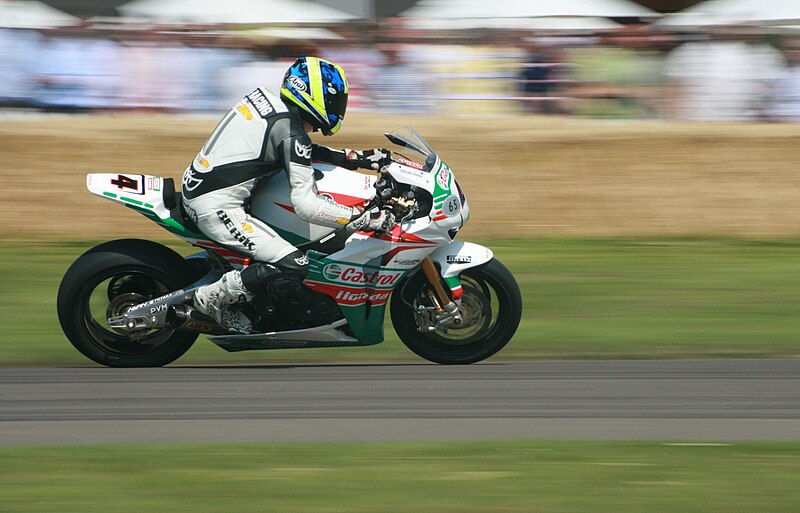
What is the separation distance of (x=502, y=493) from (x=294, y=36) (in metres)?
11.0

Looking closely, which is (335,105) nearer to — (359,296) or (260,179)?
(260,179)

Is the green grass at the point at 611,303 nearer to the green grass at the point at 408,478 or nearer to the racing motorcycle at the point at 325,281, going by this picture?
the racing motorcycle at the point at 325,281

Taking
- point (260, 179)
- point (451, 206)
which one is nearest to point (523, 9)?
point (451, 206)

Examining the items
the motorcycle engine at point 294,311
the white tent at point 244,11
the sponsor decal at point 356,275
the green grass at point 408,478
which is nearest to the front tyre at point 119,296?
the motorcycle engine at point 294,311

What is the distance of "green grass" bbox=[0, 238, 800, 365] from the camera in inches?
320

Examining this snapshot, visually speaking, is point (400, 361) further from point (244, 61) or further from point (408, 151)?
point (244, 61)

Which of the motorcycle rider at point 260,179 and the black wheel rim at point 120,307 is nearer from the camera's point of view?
the motorcycle rider at point 260,179

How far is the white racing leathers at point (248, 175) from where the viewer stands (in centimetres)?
716

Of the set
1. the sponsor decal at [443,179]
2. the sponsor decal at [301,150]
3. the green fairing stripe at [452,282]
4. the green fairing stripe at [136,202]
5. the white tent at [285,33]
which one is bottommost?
the green fairing stripe at [452,282]

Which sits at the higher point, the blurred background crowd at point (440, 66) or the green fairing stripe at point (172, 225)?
the green fairing stripe at point (172, 225)

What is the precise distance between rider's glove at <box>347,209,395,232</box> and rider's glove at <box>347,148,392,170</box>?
1.20 ft

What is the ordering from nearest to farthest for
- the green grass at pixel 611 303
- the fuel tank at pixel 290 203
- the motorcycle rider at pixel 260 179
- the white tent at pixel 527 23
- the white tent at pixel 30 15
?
the motorcycle rider at pixel 260 179 → the fuel tank at pixel 290 203 → the green grass at pixel 611 303 → the white tent at pixel 30 15 → the white tent at pixel 527 23

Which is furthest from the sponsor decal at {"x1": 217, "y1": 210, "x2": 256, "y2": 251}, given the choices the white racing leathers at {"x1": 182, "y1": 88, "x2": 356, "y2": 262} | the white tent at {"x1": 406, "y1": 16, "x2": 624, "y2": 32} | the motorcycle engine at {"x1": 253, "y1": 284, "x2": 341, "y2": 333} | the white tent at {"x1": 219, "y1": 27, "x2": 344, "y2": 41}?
the white tent at {"x1": 406, "y1": 16, "x2": 624, "y2": 32}

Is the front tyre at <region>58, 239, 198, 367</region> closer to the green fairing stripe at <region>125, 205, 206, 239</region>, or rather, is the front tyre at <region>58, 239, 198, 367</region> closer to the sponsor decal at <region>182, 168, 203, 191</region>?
the green fairing stripe at <region>125, 205, 206, 239</region>
